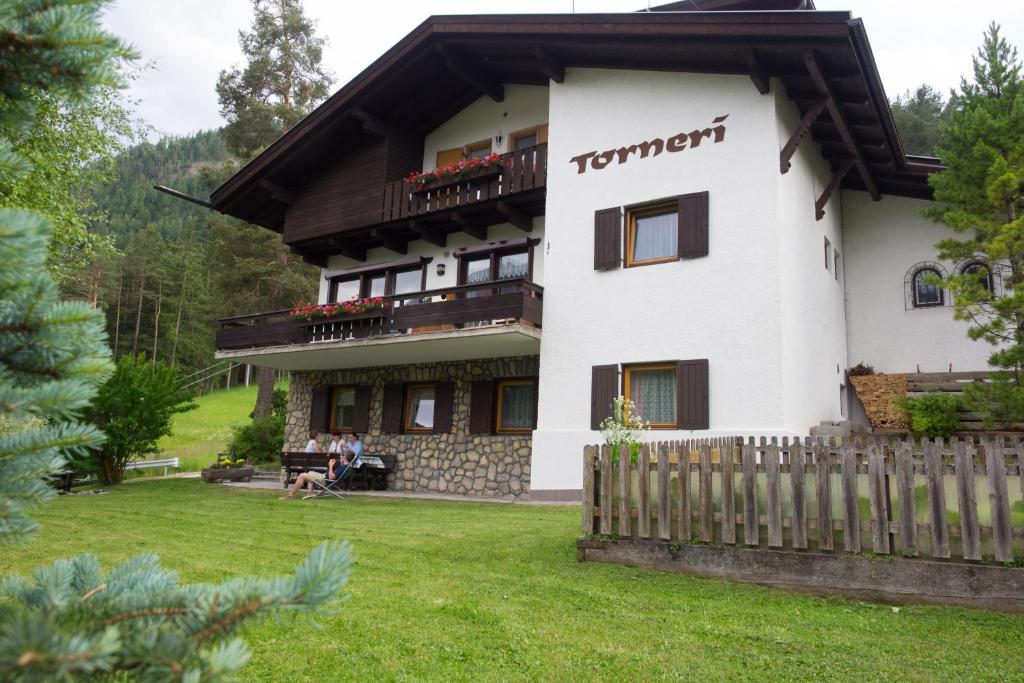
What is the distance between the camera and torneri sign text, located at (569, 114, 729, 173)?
1300cm

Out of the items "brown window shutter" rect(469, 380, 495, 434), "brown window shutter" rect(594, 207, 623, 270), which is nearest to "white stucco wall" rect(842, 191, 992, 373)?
"brown window shutter" rect(594, 207, 623, 270)

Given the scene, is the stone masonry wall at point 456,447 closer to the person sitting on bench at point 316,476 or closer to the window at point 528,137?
the person sitting on bench at point 316,476

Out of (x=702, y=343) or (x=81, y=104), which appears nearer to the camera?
(x=81, y=104)

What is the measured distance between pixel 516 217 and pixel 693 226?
4323 millimetres

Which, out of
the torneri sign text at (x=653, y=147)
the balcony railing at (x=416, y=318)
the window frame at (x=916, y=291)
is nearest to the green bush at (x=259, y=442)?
the balcony railing at (x=416, y=318)

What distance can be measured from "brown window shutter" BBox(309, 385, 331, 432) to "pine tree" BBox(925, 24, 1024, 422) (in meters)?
14.2

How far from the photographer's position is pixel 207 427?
3772 cm

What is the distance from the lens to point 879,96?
12.5m

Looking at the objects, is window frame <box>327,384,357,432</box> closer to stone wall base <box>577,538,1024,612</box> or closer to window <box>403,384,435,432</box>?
window <box>403,384,435,432</box>

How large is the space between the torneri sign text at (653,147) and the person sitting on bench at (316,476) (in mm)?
7673

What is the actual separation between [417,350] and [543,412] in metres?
3.43

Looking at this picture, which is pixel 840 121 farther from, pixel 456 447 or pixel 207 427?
pixel 207 427

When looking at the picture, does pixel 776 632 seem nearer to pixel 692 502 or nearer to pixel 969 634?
pixel 969 634

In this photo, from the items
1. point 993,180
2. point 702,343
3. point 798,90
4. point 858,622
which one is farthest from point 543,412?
point 858,622
